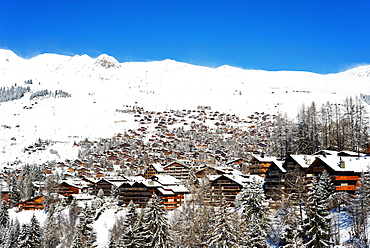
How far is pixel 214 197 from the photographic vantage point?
59.9 m

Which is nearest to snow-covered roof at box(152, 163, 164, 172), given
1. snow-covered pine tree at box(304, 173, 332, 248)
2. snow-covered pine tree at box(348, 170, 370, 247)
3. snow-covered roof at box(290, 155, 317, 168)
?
snow-covered roof at box(290, 155, 317, 168)

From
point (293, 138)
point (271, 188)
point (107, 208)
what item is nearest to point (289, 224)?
point (271, 188)

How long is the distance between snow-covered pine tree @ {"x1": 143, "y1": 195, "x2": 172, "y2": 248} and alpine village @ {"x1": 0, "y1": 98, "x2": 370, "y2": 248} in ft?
0.38

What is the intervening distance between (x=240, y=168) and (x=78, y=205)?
48.5 metres

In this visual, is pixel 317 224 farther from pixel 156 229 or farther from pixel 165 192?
pixel 165 192

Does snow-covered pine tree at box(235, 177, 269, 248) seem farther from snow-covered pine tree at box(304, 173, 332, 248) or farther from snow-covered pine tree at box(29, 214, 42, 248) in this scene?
snow-covered pine tree at box(29, 214, 42, 248)

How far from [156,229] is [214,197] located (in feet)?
60.0

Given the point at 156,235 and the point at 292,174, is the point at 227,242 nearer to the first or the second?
the point at 156,235

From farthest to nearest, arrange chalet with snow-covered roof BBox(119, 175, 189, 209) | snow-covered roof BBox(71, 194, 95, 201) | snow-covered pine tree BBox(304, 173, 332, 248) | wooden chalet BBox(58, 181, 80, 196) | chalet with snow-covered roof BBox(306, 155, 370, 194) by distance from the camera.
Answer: wooden chalet BBox(58, 181, 80, 196) < snow-covered roof BBox(71, 194, 95, 201) < chalet with snow-covered roof BBox(119, 175, 189, 209) < chalet with snow-covered roof BBox(306, 155, 370, 194) < snow-covered pine tree BBox(304, 173, 332, 248)

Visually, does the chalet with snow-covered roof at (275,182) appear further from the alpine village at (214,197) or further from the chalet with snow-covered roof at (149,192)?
the chalet with snow-covered roof at (149,192)

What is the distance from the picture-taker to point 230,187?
73.7m

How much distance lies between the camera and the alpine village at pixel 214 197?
40.6 meters

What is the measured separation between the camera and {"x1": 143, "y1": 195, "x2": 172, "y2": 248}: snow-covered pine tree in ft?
141

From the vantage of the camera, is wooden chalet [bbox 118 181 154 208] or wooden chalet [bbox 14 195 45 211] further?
wooden chalet [bbox 14 195 45 211]
